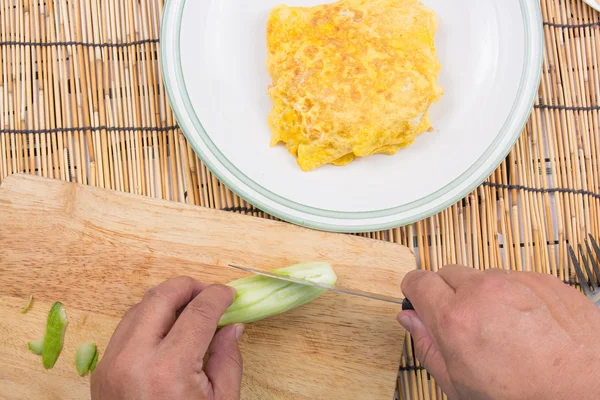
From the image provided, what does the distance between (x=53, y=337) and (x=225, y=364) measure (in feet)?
1.90

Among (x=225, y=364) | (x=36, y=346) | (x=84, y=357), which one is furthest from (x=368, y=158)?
(x=36, y=346)

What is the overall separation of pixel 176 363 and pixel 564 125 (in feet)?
4.90

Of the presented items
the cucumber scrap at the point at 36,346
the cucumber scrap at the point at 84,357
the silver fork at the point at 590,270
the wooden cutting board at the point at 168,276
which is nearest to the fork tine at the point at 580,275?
Result: the silver fork at the point at 590,270

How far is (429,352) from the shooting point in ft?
4.24

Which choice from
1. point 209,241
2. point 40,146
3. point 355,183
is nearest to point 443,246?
point 355,183

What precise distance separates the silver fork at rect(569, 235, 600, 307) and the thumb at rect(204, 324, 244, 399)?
108cm

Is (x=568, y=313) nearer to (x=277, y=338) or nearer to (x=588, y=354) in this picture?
(x=588, y=354)

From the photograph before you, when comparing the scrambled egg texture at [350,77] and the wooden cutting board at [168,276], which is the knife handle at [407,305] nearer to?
the wooden cutting board at [168,276]

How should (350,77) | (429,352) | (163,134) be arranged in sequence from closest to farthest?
(429,352) → (350,77) → (163,134)

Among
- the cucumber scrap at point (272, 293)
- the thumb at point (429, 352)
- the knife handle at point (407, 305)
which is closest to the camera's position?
the thumb at point (429, 352)

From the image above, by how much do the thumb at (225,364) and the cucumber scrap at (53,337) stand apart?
18.8 inches

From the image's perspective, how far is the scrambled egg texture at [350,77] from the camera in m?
1.54

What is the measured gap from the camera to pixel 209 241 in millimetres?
1625

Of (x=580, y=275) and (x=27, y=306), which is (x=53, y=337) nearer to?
(x=27, y=306)
